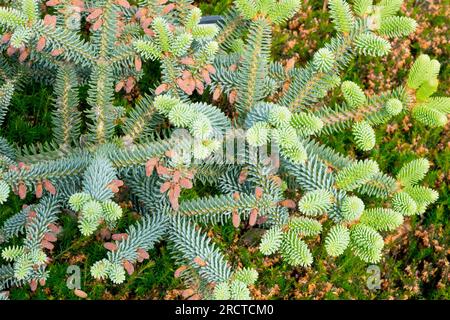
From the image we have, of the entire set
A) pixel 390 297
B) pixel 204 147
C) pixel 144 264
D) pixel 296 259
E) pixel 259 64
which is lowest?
pixel 390 297

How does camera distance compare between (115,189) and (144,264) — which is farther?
(144,264)

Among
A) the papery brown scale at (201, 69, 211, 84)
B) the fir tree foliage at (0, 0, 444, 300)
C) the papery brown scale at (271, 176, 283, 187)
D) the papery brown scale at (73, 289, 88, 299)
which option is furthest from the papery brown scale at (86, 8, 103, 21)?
the papery brown scale at (73, 289, 88, 299)

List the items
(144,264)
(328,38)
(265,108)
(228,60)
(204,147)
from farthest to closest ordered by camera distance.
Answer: (328,38) < (144,264) < (228,60) < (265,108) < (204,147)

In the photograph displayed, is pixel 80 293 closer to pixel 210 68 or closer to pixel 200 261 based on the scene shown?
pixel 200 261

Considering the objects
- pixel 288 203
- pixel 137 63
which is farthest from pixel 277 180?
pixel 137 63

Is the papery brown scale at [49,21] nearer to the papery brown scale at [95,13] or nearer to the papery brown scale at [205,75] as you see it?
the papery brown scale at [95,13]

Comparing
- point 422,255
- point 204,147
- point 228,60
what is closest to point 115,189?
point 204,147

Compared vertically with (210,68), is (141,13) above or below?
above

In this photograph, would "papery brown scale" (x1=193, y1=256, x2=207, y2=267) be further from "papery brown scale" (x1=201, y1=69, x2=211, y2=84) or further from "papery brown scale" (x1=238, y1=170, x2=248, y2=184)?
"papery brown scale" (x1=201, y1=69, x2=211, y2=84)

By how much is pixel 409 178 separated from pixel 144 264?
166 cm

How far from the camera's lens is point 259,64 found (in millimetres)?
3406

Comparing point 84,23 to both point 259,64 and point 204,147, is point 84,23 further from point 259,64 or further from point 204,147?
point 204,147

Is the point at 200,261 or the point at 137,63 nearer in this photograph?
the point at 200,261

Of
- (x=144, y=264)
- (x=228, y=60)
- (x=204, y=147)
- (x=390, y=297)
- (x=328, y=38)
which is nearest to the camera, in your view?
(x=204, y=147)
